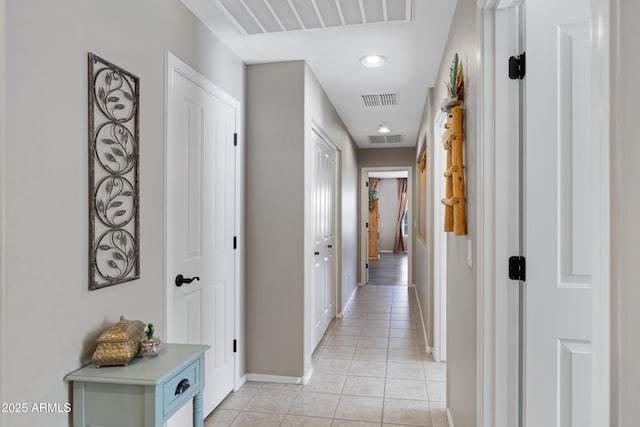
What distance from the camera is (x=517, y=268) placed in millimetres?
1410

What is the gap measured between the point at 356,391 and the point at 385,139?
4.21 meters

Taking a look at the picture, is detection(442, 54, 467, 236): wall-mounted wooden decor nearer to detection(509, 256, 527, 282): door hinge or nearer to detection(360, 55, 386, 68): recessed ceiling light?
detection(509, 256, 527, 282): door hinge

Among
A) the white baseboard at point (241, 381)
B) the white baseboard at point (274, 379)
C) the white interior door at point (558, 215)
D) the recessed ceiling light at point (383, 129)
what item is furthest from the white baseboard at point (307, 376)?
the recessed ceiling light at point (383, 129)

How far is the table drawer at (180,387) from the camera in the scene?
150cm

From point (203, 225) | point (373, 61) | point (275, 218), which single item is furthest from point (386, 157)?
point (203, 225)

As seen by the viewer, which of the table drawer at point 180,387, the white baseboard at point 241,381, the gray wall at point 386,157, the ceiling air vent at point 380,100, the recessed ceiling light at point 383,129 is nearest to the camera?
the table drawer at point 180,387

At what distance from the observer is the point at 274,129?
10.0 feet

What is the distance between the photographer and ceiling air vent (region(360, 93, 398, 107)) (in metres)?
3.95

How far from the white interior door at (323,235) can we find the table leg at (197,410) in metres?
1.97

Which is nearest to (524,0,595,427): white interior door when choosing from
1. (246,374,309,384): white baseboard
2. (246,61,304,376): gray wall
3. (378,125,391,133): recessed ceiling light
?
(246,61,304,376): gray wall

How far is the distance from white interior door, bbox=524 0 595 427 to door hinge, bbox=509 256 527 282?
28 millimetres

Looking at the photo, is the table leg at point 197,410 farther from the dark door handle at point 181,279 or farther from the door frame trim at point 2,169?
the door frame trim at point 2,169

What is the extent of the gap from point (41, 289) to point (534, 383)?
1.69 metres

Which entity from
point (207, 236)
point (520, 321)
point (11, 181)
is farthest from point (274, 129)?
point (520, 321)
